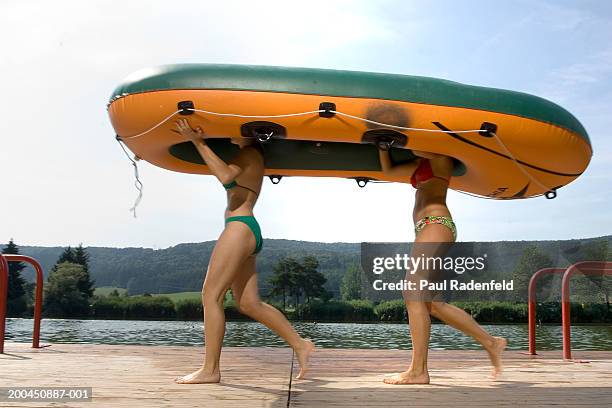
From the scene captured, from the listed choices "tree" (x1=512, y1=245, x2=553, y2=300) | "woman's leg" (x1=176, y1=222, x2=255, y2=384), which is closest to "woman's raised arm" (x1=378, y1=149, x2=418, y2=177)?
"woman's leg" (x1=176, y1=222, x2=255, y2=384)

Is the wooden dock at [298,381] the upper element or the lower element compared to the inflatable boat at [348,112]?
lower

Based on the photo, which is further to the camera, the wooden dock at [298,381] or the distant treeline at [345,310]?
the distant treeline at [345,310]

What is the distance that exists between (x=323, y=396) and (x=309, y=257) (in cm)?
5514

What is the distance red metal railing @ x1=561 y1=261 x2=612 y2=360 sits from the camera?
15.6ft

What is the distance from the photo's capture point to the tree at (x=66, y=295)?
4991 cm

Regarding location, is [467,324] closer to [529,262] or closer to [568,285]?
[568,285]

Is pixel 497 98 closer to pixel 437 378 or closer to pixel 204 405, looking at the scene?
pixel 437 378

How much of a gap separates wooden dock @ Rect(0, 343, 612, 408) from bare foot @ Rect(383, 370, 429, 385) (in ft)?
0.26

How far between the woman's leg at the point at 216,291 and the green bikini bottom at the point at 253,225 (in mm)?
98

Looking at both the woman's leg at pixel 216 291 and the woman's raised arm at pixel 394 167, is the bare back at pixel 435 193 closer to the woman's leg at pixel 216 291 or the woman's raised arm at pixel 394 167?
the woman's raised arm at pixel 394 167

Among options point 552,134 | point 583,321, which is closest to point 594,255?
point 583,321

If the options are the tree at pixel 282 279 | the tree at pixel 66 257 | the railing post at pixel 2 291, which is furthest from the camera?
the tree at pixel 66 257

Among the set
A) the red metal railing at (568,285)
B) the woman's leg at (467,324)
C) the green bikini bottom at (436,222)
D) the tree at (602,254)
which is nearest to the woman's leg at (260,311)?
the woman's leg at (467,324)

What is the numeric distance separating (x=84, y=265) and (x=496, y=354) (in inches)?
2439
